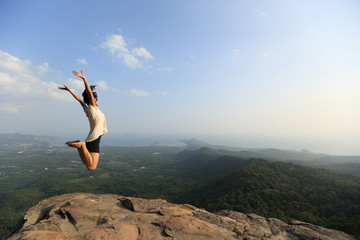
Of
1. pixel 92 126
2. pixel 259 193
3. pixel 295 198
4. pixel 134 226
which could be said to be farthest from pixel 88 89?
pixel 295 198

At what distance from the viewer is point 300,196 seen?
1540 inches

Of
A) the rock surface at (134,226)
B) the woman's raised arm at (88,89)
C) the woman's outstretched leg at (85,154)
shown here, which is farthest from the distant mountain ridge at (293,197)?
the woman's raised arm at (88,89)

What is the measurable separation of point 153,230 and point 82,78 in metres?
5.09

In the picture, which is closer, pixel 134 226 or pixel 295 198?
pixel 134 226

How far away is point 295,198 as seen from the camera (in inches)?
1511

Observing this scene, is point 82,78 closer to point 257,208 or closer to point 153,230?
point 153,230

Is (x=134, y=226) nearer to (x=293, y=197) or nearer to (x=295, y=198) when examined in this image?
(x=295, y=198)

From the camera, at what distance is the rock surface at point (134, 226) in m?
4.64

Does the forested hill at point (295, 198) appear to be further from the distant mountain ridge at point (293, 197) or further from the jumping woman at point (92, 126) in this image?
the jumping woman at point (92, 126)

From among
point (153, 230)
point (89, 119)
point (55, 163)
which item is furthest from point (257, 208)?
point (55, 163)

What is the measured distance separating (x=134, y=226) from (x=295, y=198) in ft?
152

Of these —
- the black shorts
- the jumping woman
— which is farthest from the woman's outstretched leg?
the black shorts

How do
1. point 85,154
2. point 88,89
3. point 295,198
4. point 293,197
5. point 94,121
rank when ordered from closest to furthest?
point 88,89
point 85,154
point 94,121
point 295,198
point 293,197

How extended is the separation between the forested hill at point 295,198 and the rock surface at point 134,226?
2987cm
